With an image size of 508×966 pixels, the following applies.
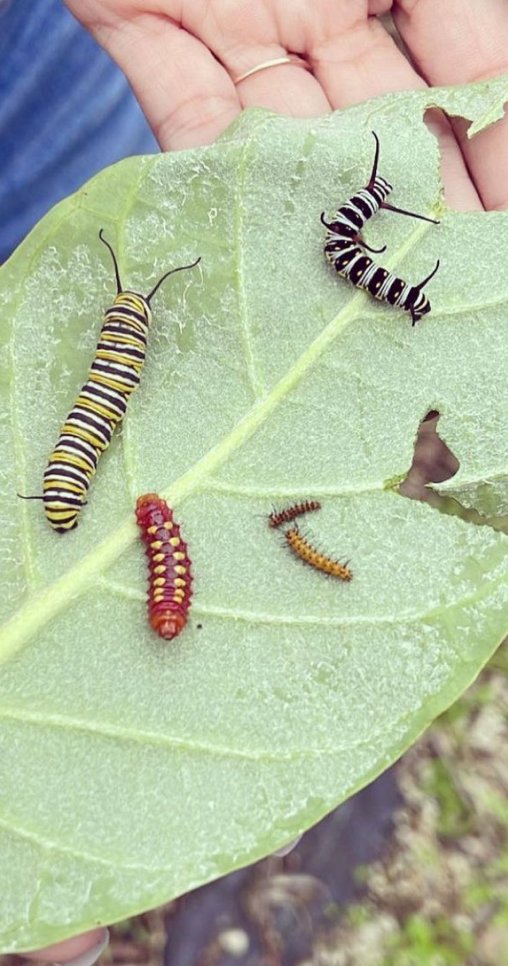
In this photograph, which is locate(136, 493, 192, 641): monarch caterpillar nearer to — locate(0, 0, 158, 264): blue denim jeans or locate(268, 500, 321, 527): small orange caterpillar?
locate(268, 500, 321, 527): small orange caterpillar

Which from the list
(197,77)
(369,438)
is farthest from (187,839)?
(197,77)

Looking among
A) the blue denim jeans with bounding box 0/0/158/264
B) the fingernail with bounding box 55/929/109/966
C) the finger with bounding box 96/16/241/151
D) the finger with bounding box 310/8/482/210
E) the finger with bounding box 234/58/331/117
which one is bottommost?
the fingernail with bounding box 55/929/109/966

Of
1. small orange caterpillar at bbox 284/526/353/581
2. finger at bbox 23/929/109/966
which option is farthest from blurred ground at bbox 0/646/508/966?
small orange caterpillar at bbox 284/526/353/581

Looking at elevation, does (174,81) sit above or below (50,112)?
above

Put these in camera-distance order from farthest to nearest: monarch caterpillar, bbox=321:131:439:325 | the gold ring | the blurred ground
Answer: the blurred ground, the gold ring, monarch caterpillar, bbox=321:131:439:325

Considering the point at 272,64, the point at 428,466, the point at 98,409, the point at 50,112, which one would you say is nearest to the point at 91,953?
the point at 98,409

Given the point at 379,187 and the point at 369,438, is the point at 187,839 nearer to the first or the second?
the point at 369,438

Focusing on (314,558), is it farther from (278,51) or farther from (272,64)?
(278,51)
